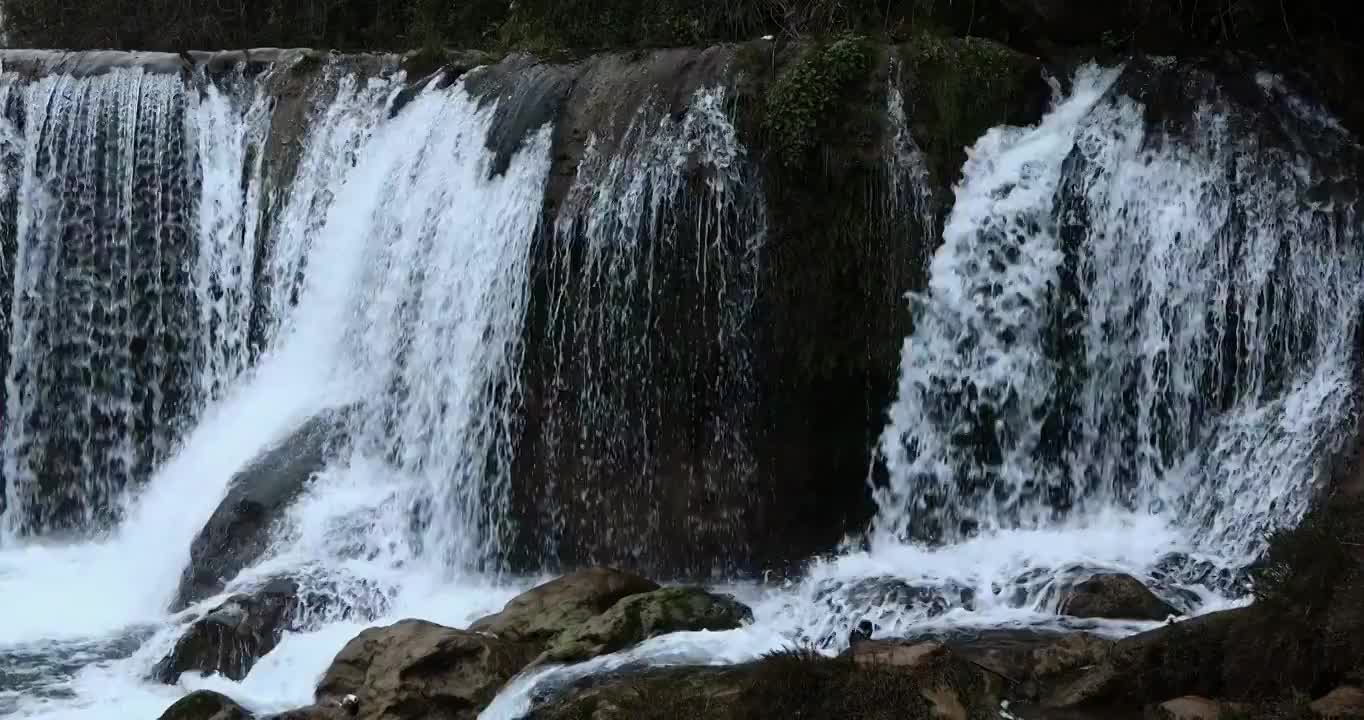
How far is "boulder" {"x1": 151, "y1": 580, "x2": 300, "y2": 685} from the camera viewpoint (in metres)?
9.43

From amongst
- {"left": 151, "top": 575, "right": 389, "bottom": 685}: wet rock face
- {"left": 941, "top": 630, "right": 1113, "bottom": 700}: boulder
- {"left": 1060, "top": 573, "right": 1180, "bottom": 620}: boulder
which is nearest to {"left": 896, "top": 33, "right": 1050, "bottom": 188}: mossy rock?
{"left": 1060, "top": 573, "right": 1180, "bottom": 620}: boulder

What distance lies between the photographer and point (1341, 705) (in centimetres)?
598

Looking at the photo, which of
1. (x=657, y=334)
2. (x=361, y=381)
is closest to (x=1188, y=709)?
(x=657, y=334)

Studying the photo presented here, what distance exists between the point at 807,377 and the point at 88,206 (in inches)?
249

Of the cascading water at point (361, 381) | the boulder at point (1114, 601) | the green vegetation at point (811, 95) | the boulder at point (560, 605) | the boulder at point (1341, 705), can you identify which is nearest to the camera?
the boulder at point (1341, 705)

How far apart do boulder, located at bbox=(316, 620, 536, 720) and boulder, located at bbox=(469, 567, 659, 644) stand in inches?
6.0

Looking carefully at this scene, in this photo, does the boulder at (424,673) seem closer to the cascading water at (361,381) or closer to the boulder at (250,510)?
the cascading water at (361,381)

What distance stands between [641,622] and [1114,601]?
2332mm

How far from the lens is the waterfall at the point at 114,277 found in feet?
42.7

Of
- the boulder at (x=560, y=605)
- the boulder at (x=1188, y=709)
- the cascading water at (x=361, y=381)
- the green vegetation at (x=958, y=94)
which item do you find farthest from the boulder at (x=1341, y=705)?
the cascading water at (x=361, y=381)

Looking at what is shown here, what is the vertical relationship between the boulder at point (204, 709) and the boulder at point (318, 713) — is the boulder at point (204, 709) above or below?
above

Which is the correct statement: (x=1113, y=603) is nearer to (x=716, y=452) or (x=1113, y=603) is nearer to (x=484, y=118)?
(x=716, y=452)

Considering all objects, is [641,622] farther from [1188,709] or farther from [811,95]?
[811,95]

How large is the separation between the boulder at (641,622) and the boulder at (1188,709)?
2.66 m
